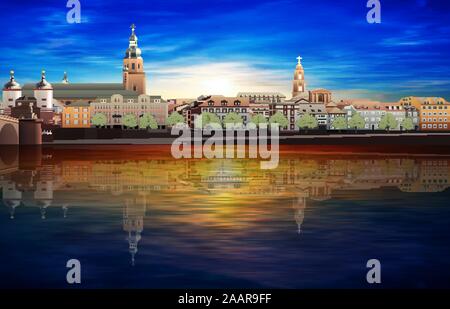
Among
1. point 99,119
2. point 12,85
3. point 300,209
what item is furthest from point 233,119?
point 300,209

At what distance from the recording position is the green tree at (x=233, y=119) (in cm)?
18500

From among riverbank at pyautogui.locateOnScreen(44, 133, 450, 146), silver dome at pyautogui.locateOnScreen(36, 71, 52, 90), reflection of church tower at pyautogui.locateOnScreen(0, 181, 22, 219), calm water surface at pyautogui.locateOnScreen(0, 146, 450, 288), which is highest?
silver dome at pyautogui.locateOnScreen(36, 71, 52, 90)

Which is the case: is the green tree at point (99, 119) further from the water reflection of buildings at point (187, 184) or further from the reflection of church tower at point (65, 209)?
the reflection of church tower at point (65, 209)

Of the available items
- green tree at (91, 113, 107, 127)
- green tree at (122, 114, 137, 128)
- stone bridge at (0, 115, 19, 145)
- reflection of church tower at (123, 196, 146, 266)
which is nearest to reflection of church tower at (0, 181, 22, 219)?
reflection of church tower at (123, 196, 146, 266)

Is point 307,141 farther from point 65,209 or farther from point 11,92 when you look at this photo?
point 65,209

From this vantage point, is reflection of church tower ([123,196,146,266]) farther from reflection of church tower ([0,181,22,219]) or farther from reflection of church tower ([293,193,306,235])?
reflection of church tower ([293,193,306,235])

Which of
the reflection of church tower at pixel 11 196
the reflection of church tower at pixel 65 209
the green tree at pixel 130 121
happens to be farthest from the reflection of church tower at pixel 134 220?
the green tree at pixel 130 121

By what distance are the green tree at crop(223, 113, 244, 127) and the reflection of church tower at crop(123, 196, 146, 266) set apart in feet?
512

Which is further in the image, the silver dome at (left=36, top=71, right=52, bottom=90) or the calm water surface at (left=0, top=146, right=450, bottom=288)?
the silver dome at (left=36, top=71, right=52, bottom=90)

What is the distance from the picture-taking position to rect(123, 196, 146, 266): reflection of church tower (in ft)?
58.3

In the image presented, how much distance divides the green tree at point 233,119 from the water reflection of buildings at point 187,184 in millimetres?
131399

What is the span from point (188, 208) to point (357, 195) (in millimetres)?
7740
